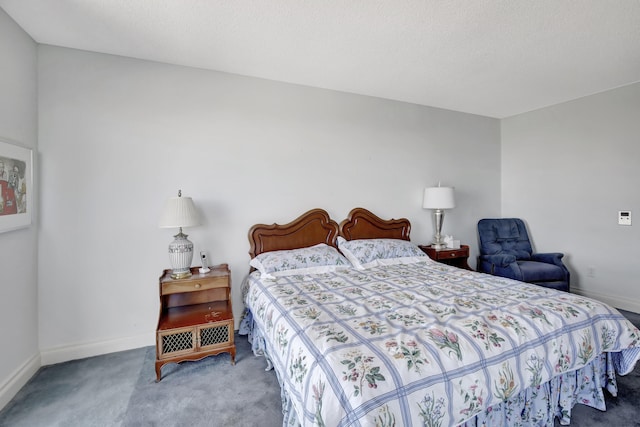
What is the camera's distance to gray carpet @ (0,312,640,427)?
1.72m

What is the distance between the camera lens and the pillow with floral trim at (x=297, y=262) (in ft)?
8.59

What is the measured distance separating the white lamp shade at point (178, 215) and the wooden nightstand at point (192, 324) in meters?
0.44

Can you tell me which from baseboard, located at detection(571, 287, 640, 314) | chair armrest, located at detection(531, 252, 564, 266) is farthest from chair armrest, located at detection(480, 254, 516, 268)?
baseboard, located at detection(571, 287, 640, 314)

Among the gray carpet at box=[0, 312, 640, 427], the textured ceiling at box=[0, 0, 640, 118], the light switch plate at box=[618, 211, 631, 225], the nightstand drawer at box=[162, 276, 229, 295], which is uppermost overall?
the textured ceiling at box=[0, 0, 640, 118]

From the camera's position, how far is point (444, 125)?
→ 3.98m

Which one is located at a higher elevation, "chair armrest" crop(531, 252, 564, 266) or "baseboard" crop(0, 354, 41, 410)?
"chair armrest" crop(531, 252, 564, 266)

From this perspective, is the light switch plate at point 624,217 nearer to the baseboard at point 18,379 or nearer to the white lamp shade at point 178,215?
the white lamp shade at point 178,215

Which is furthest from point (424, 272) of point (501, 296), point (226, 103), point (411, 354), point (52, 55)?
point (52, 55)

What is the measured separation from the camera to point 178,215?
234cm

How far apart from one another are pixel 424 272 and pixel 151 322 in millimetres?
2457

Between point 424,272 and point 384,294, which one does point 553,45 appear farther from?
point 384,294

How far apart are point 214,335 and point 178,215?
0.97m

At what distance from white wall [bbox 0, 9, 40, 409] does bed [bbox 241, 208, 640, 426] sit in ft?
5.11

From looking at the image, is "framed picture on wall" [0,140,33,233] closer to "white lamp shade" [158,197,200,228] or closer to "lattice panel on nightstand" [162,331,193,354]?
"white lamp shade" [158,197,200,228]
